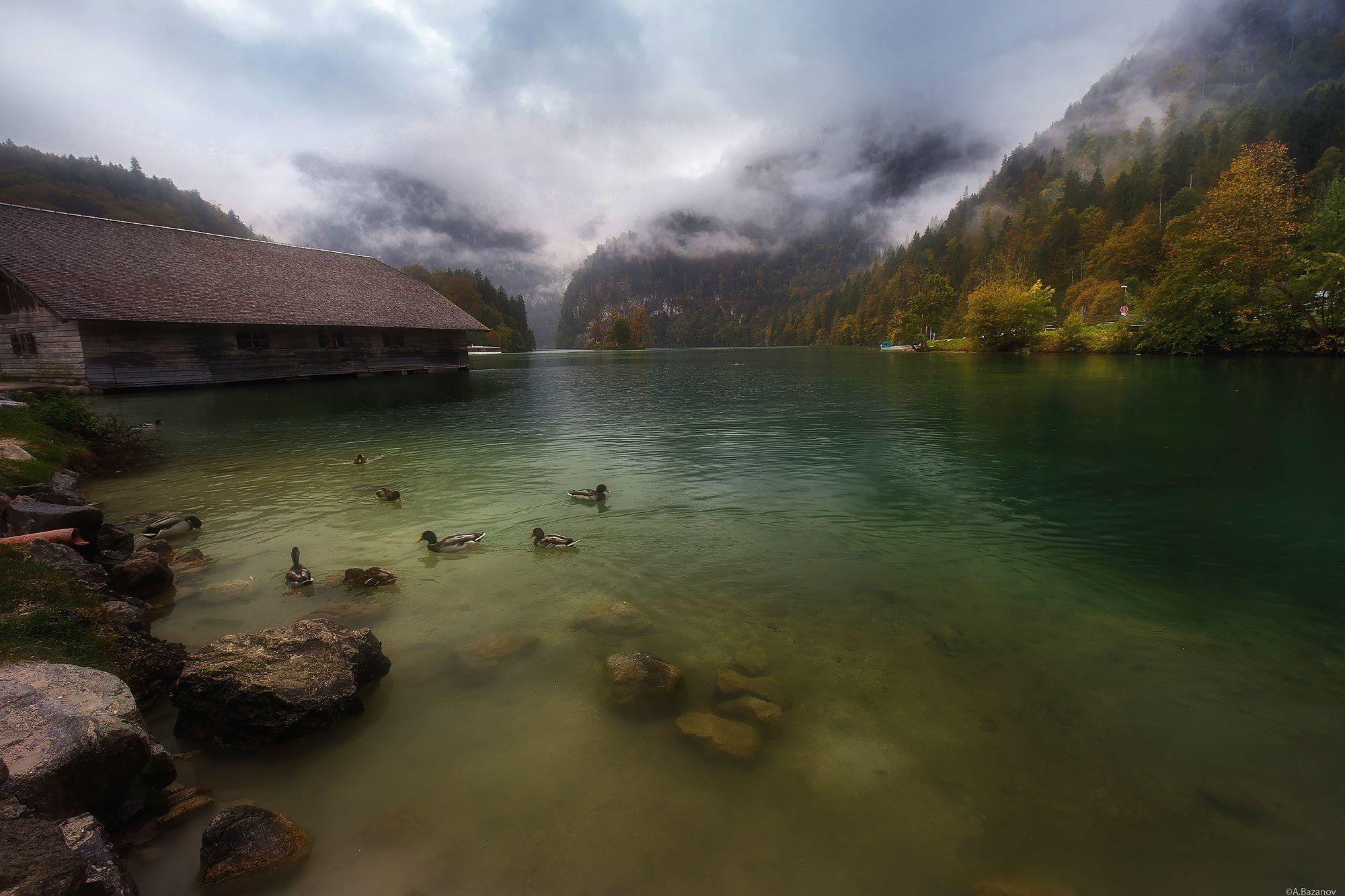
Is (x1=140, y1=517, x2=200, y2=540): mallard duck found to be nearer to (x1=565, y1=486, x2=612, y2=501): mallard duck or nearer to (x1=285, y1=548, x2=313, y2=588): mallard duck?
(x1=285, y1=548, x2=313, y2=588): mallard duck

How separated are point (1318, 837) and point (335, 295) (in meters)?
59.6

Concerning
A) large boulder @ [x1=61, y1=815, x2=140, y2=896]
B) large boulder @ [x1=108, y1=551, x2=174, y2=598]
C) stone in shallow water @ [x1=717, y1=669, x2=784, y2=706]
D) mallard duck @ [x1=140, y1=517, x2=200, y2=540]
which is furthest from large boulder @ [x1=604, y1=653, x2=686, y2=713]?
mallard duck @ [x1=140, y1=517, x2=200, y2=540]

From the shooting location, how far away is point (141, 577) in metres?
8.27

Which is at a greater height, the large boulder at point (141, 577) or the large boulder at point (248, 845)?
the large boulder at point (141, 577)

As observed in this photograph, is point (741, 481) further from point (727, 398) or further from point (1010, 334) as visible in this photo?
point (1010, 334)

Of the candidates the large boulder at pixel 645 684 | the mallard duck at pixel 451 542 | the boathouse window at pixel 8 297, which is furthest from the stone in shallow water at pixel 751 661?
the boathouse window at pixel 8 297

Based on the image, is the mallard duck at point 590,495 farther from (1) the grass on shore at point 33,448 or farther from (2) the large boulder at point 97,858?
(1) the grass on shore at point 33,448

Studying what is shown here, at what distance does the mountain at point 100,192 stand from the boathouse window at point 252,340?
80.5 meters

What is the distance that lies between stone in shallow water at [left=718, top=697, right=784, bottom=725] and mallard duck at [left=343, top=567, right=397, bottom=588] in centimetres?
596

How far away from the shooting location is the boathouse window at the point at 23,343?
35.8 m

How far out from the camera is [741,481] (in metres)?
14.9

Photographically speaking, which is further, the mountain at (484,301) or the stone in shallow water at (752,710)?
the mountain at (484,301)

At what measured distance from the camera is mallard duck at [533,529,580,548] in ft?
33.9

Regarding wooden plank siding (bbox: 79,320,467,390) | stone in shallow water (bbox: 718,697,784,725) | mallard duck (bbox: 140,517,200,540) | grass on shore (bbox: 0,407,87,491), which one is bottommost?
stone in shallow water (bbox: 718,697,784,725)
